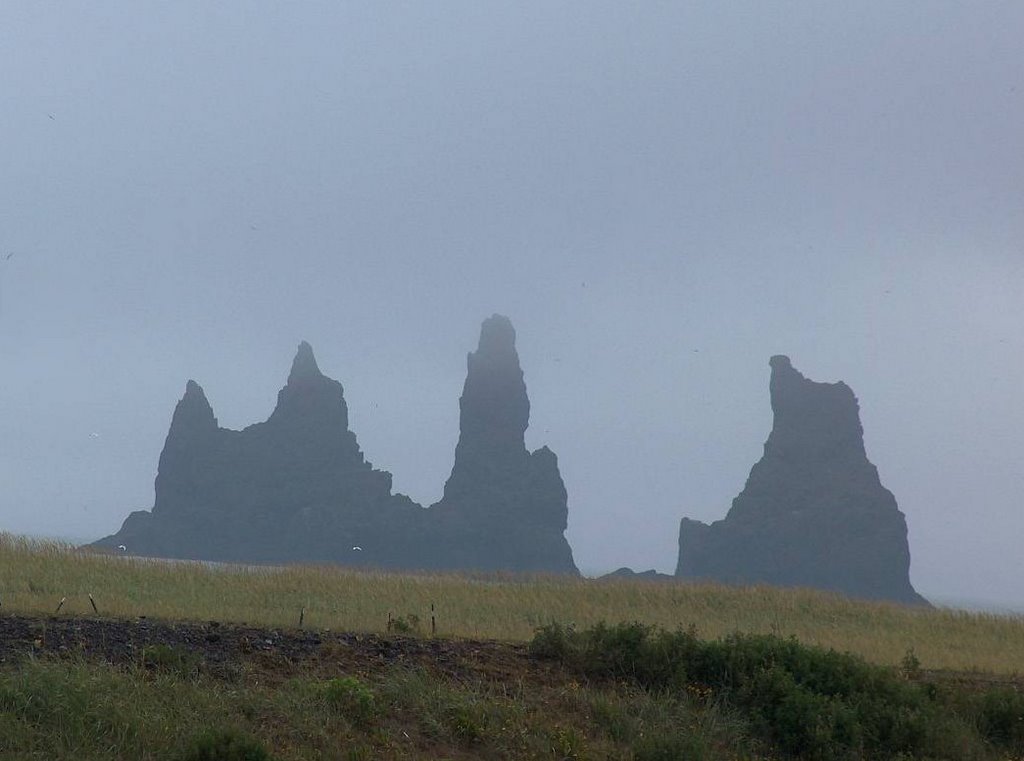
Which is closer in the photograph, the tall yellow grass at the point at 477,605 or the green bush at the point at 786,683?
the green bush at the point at 786,683

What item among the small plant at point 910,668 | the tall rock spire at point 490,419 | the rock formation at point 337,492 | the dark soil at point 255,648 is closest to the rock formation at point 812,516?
the rock formation at point 337,492

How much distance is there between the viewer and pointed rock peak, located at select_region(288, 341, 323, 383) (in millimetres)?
112750

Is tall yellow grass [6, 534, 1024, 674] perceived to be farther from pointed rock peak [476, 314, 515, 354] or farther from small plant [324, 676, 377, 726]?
pointed rock peak [476, 314, 515, 354]

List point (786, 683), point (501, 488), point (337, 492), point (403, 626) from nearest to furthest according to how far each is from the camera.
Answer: point (786, 683)
point (403, 626)
point (501, 488)
point (337, 492)

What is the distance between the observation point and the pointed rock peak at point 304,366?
112750 mm

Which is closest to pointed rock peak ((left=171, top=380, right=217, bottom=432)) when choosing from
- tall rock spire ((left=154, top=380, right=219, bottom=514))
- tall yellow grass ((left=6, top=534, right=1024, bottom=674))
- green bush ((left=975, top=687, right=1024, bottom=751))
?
tall rock spire ((left=154, top=380, right=219, bottom=514))

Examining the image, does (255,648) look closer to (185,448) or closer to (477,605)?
(477,605)

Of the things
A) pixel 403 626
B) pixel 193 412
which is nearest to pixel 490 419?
pixel 193 412

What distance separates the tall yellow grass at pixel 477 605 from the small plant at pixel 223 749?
17.9 feet

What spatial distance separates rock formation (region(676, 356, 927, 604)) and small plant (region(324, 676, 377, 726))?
79574mm

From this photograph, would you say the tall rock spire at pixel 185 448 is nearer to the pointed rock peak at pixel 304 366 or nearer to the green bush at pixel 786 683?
the pointed rock peak at pixel 304 366

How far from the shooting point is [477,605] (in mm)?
22531

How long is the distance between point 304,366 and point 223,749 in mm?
105059

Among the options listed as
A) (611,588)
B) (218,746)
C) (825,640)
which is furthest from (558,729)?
(611,588)
